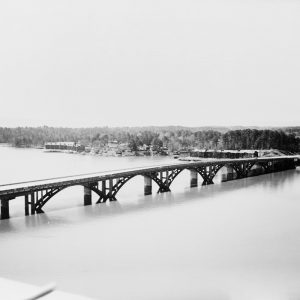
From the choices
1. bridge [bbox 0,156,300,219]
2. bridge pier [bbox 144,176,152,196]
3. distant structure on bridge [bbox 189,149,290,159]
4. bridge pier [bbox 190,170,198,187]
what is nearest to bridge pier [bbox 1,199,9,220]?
bridge [bbox 0,156,300,219]

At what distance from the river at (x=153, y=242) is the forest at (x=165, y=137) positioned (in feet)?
1.28

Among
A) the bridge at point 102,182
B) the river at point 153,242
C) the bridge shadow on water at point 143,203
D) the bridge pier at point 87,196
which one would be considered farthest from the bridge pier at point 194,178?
the bridge pier at point 87,196

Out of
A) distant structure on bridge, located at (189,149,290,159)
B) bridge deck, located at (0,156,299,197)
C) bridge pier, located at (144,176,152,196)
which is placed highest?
distant structure on bridge, located at (189,149,290,159)

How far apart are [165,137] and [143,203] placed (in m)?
1.99

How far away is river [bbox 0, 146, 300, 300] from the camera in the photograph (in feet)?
12.5

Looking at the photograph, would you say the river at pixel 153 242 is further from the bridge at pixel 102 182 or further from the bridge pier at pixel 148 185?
the bridge pier at pixel 148 185

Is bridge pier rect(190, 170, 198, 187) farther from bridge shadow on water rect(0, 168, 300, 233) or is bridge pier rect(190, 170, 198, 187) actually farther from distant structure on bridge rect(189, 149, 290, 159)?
distant structure on bridge rect(189, 149, 290, 159)

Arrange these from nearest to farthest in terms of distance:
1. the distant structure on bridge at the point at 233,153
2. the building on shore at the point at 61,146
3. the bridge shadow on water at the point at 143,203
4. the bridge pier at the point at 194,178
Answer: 1. the bridge shadow on water at the point at 143,203
2. the distant structure on bridge at the point at 233,153
3. the building on shore at the point at 61,146
4. the bridge pier at the point at 194,178

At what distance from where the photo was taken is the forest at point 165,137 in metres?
6.27

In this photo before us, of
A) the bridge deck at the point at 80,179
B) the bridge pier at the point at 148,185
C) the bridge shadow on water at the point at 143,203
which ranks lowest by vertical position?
the bridge shadow on water at the point at 143,203

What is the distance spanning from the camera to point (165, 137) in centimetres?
780

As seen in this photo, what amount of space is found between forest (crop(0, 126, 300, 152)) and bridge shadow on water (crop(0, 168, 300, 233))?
49.2 inches

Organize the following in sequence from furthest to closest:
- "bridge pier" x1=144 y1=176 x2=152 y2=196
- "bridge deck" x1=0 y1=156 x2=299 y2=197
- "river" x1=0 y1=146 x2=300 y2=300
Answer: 1. "bridge pier" x1=144 y1=176 x2=152 y2=196
2. "bridge deck" x1=0 y1=156 x2=299 y2=197
3. "river" x1=0 y1=146 x2=300 y2=300

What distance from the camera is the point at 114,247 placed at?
5.20m
